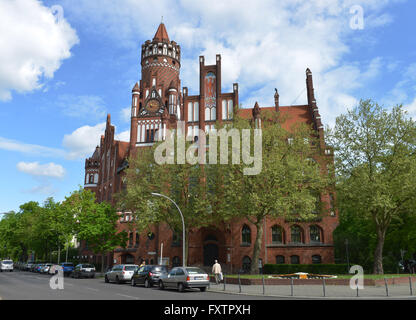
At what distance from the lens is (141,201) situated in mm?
33125

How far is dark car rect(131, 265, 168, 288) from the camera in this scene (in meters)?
23.7

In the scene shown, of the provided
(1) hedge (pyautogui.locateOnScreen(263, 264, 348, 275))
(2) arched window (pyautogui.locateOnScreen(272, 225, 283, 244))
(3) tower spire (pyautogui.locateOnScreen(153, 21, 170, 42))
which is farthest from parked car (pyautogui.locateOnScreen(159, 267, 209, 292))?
(3) tower spire (pyautogui.locateOnScreen(153, 21, 170, 42))

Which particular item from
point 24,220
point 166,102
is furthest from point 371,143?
point 24,220

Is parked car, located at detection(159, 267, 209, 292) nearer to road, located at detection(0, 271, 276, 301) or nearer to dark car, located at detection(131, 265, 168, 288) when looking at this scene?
road, located at detection(0, 271, 276, 301)

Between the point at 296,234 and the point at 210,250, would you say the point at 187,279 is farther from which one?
the point at 296,234

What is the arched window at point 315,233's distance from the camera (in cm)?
3997

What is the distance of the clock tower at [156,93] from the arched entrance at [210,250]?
588 inches

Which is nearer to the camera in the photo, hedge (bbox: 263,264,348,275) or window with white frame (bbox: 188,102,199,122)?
hedge (bbox: 263,264,348,275)

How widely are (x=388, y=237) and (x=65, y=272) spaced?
38.8 metres

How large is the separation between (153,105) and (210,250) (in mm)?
21812

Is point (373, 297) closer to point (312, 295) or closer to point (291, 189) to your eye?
point (312, 295)

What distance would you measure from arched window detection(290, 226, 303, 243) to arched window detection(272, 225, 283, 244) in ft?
4.15

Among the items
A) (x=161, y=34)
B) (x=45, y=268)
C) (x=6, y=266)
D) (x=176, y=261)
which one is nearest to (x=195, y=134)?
(x=176, y=261)

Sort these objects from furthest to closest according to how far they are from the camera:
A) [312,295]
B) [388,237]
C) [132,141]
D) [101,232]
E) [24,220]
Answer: [24,220] → [132,141] → [101,232] → [388,237] → [312,295]
